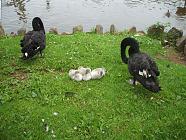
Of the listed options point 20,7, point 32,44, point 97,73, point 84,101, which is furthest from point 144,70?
point 20,7

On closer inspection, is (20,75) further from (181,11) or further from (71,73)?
(181,11)

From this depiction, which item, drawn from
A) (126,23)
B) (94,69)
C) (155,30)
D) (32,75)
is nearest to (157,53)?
(155,30)

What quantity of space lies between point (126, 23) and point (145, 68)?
34.3 ft

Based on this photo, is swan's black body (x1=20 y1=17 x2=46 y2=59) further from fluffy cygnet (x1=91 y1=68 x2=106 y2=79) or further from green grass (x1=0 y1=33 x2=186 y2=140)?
fluffy cygnet (x1=91 y1=68 x2=106 y2=79)

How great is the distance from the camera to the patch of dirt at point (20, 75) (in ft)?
31.3

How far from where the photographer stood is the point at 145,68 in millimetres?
8562

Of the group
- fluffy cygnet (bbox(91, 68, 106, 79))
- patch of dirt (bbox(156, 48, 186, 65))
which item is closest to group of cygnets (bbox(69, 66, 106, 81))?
fluffy cygnet (bbox(91, 68, 106, 79))

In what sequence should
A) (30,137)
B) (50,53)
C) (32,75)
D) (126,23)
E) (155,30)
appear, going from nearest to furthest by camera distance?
(30,137)
(32,75)
(50,53)
(155,30)
(126,23)

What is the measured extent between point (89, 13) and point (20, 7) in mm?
4060

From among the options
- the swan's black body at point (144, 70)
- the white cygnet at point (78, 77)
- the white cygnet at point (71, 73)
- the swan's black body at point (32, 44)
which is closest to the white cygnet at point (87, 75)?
the white cygnet at point (78, 77)

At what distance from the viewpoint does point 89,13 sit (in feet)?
65.0

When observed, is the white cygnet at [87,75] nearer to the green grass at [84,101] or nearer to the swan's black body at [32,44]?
the green grass at [84,101]

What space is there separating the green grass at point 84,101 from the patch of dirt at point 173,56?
36.6 inches

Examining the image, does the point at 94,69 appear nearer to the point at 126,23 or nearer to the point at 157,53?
the point at 157,53
